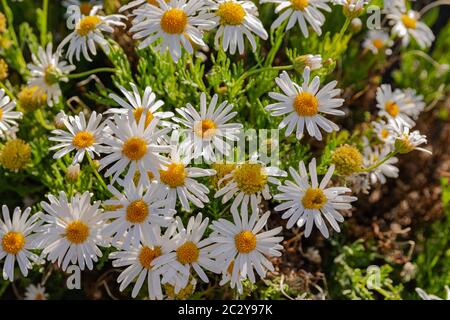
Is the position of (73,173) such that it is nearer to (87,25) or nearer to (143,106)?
(143,106)

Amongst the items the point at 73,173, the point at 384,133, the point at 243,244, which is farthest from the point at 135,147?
the point at 384,133

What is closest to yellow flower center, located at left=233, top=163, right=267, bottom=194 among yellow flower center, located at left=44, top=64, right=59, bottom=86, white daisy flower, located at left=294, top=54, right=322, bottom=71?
white daisy flower, located at left=294, top=54, right=322, bottom=71

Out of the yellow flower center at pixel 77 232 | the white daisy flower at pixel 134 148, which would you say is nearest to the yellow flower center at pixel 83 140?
the white daisy flower at pixel 134 148

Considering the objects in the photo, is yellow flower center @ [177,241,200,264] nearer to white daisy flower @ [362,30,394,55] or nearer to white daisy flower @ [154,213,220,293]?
white daisy flower @ [154,213,220,293]

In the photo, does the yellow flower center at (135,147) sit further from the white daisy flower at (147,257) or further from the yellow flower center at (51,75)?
the yellow flower center at (51,75)

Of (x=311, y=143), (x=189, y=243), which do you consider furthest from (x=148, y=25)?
(x=311, y=143)
